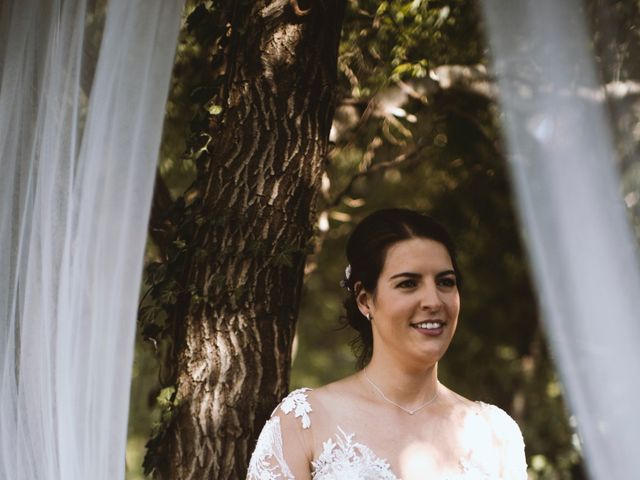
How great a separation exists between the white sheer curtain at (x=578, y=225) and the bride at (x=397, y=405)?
78cm

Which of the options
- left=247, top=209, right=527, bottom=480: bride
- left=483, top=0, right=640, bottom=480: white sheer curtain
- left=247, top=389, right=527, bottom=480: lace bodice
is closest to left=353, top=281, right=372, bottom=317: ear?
left=247, top=209, right=527, bottom=480: bride

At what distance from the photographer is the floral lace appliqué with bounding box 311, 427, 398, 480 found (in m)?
2.51

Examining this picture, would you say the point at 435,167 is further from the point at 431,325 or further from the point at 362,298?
the point at 431,325

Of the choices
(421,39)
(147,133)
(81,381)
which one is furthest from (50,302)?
(421,39)

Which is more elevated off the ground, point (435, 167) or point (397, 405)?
point (435, 167)

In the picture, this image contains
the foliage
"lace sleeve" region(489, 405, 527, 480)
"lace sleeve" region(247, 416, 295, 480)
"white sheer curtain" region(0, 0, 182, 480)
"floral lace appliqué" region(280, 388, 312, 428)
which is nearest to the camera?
"white sheer curtain" region(0, 0, 182, 480)

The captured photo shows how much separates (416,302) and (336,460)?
0.53m

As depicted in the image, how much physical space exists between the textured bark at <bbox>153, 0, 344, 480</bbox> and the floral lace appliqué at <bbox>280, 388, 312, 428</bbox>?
5.6 inches

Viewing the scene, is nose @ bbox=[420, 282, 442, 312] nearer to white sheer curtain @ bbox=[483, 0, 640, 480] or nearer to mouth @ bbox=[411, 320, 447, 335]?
mouth @ bbox=[411, 320, 447, 335]

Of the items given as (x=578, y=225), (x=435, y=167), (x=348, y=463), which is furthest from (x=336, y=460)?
(x=435, y=167)

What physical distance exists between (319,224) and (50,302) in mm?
1837

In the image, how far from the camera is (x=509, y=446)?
2756 millimetres

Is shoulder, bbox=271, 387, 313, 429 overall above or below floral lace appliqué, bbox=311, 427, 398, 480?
above

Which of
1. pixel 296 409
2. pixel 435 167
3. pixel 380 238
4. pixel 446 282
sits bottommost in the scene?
pixel 296 409
